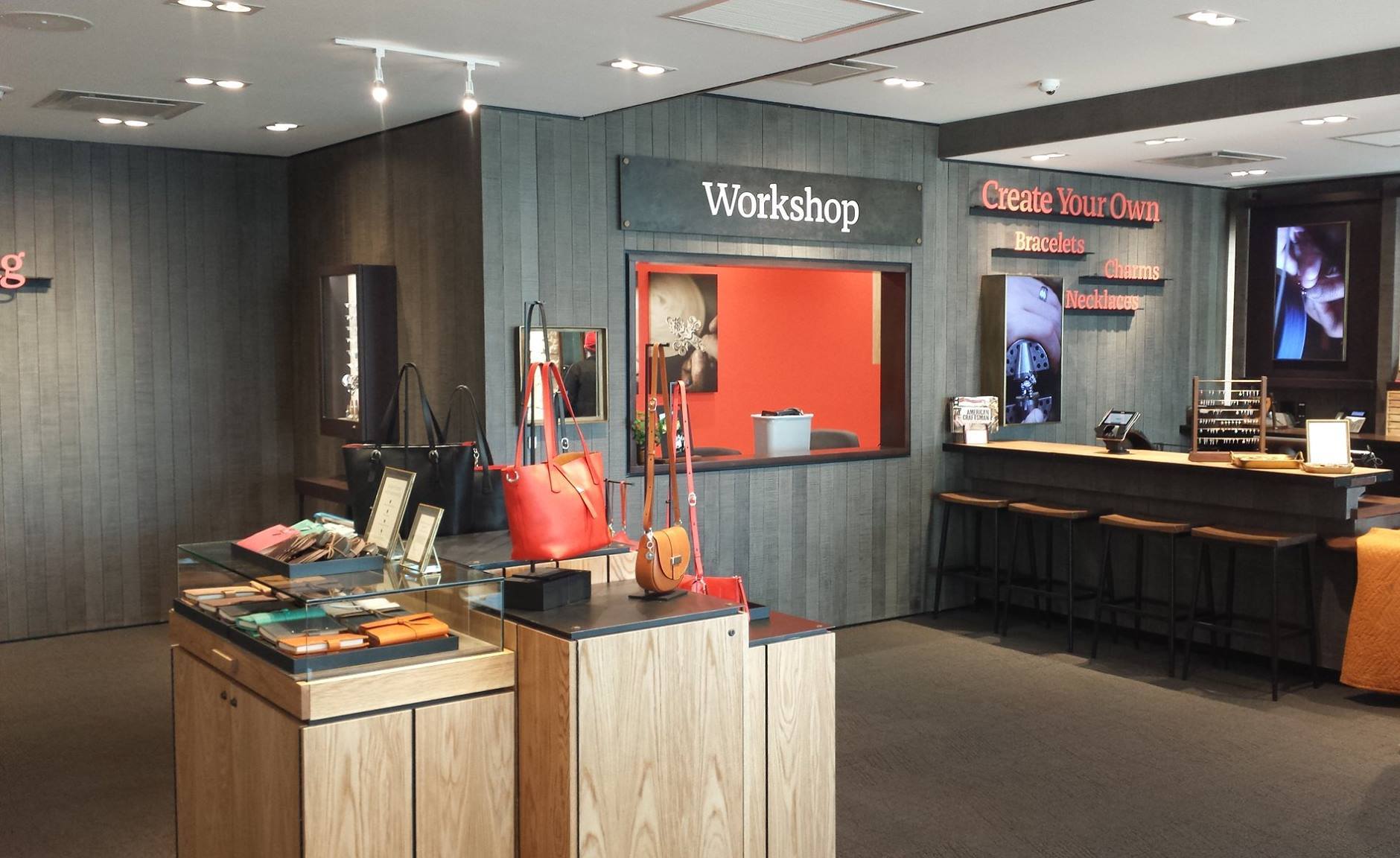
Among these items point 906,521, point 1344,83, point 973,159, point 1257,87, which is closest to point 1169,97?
point 1257,87

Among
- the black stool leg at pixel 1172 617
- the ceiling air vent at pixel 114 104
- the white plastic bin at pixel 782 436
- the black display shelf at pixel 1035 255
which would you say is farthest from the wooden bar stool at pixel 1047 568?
the ceiling air vent at pixel 114 104

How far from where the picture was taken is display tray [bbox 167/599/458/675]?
119 inches

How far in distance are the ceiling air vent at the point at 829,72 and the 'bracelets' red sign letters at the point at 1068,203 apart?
2.05 m

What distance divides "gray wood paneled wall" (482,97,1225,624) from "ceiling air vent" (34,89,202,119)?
1.53m

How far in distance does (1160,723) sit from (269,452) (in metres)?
5.43

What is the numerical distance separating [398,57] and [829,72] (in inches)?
85.1

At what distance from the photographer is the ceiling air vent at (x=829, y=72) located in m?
5.96

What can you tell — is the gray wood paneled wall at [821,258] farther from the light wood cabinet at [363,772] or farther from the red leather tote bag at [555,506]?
the light wood cabinet at [363,772]

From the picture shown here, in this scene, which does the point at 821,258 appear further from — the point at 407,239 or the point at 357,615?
the point at 357,615

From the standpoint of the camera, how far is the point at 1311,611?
20.3 feet

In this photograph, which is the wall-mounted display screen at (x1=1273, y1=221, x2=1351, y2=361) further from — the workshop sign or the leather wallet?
the leather wallet

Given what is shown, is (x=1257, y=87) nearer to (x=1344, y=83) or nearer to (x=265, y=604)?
(x=1344, y=83)

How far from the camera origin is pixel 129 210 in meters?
7.43

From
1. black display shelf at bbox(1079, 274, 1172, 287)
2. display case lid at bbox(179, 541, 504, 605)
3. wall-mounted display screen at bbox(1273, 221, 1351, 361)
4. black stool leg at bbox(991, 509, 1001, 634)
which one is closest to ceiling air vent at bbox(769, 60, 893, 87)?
black stool leg at bbox(991, 509, 1001, 634)
